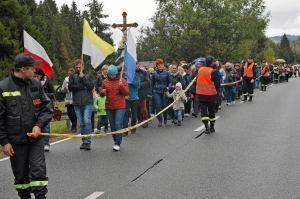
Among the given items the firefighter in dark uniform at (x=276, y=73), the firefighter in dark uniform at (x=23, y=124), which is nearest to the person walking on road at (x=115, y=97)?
the firefighter in dark uniform at (x=23, y=124)

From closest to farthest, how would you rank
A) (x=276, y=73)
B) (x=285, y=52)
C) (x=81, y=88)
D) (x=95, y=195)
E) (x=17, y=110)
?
(x=17, y=110) < (x=95, y=195) < (x=81, y=88) < (x=276, y=73) < (x=285, y=52)

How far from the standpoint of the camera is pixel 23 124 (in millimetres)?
5484

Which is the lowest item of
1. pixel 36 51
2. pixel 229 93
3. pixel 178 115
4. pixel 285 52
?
pixel 178 115

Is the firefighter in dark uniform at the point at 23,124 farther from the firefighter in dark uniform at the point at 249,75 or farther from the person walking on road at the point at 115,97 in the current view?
the firefighter in dark uniform at the point at 249,75

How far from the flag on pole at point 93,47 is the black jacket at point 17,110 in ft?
14.5

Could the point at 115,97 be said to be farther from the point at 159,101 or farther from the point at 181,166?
the point at 159,101

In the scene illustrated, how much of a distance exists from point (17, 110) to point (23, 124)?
176 mm

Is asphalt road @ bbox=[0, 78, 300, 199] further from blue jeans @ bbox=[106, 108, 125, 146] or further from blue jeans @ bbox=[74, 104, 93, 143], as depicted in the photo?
blue jeans @ bbox=[74, 104, 93, 143]

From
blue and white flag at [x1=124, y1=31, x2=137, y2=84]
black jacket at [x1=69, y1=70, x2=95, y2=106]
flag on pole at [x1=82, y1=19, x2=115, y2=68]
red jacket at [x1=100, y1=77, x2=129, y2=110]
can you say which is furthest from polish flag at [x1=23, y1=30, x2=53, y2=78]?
blue and white flag at [x1=124, y1=31, x2=137, y2=84]

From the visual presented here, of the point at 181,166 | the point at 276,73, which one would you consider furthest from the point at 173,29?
the point at 181,166

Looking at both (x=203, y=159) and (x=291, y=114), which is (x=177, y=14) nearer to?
(x=291, y=114)

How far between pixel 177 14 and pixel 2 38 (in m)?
20.1

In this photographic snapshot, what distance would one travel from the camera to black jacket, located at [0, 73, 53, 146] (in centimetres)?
543

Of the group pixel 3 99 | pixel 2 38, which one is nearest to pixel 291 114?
pixel 3 99
